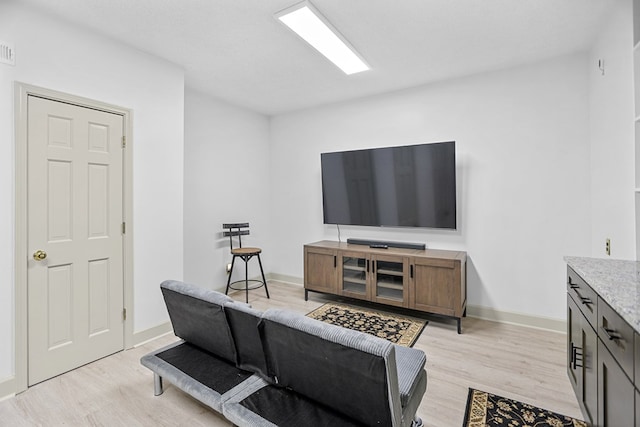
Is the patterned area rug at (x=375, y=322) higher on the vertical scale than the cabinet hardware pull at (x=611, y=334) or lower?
lower

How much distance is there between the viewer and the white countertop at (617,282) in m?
1.05

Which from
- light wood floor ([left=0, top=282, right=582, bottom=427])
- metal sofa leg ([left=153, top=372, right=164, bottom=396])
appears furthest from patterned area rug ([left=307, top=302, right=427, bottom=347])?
metal sofa leg ([left=153, top=372, right=164, bottom=396])

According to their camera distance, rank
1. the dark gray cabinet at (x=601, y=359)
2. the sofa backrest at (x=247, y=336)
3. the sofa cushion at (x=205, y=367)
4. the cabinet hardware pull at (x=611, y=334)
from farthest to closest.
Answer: the sofa cushion at (x=205, y=367), the sofa backrest at (x=247, y=336), the cabinet hardware pull at (x=611, y=334), the dark gray cabinet at (x=601, y=359)

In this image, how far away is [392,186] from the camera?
3.75 metres

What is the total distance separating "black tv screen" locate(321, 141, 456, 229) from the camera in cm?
342

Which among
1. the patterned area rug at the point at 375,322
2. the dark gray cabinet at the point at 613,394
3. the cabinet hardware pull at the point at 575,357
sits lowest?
the patterned area rug at the point at 375,322

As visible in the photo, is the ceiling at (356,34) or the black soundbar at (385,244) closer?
the ceiling at (356,34)

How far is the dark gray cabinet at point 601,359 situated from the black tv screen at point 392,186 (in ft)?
5.35

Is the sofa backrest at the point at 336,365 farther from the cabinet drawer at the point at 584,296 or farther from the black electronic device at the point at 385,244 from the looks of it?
the black electronic device at the point at 385,244

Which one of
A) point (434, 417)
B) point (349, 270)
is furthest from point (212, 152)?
point (434, 417)

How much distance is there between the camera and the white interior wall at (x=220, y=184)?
153 inches

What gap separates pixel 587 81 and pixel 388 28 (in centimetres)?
200

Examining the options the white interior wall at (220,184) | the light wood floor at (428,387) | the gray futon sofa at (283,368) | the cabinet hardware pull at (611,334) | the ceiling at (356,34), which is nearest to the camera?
the cabinet hardware pull at (611,334)

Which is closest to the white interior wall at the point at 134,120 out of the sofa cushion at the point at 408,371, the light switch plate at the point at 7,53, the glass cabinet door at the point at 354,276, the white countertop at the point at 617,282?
the light switch plate at the point at 7,53
